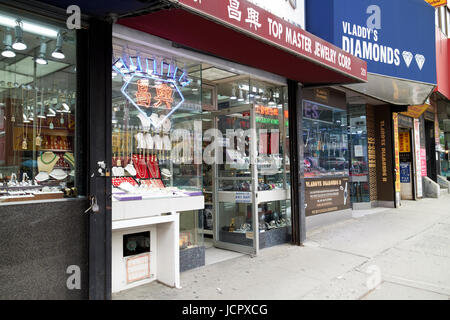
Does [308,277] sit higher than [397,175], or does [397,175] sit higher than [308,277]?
[397,175]

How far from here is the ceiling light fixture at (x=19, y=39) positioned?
3046 millimetres

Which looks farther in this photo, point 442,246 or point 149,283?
point 442,246

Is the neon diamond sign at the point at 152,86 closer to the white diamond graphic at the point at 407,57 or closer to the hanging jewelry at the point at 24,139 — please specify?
the hanging jewelry at the point at 24,139

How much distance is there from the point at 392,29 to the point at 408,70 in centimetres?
100

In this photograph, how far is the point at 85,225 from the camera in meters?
3.18

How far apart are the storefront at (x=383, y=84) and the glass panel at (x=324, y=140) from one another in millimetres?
806

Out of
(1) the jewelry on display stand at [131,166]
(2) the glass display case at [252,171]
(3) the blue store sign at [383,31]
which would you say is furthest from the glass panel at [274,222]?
(3) the blue store sign at [383,31]

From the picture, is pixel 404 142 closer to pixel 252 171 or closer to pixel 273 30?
pixel 252 171

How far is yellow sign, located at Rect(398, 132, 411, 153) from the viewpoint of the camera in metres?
12.7

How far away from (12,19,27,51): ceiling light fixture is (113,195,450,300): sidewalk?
107 inches

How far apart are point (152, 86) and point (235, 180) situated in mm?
2233

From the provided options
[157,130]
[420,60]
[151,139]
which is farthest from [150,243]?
[420,60]
